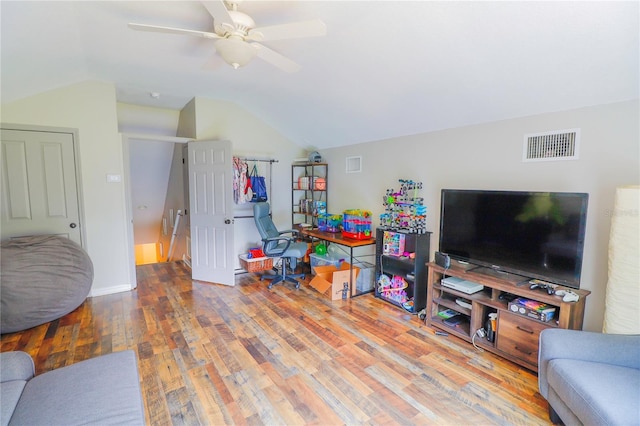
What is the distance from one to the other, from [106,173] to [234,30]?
2.79 meters

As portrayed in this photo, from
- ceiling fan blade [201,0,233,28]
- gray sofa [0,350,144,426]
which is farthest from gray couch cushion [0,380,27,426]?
ceiling fan blade [201,0,233,28]

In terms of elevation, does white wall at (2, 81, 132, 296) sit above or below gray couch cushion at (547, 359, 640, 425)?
above

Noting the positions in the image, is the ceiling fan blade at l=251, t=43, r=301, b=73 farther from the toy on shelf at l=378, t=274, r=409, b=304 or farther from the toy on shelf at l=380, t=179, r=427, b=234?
the toy on shelf at l=378, t=274, r=409, b=304

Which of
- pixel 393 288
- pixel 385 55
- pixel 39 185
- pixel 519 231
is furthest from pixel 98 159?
pixel 519 231

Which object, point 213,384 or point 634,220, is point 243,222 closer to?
point 213,384

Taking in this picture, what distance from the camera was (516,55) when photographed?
2.00 metres

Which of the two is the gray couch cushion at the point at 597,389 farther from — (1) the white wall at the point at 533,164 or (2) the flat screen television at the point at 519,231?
(1) the white wall at the point at 533,164

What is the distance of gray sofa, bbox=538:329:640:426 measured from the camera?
1316 mm

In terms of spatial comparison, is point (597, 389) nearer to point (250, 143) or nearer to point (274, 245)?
point (274, 245)

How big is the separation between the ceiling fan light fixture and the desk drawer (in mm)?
2730

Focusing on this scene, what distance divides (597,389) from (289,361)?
1.85 meters

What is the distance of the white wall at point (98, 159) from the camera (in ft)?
10.8

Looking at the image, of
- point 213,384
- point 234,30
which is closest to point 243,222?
point 213,384

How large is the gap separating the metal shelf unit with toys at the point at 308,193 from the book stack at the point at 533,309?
2.85 m
